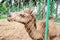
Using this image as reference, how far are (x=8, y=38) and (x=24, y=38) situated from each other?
26 cm

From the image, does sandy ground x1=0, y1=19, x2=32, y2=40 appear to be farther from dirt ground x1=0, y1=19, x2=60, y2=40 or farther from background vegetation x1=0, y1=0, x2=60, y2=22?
background vegetation x1=0, y1=0, x2=60, y2=22

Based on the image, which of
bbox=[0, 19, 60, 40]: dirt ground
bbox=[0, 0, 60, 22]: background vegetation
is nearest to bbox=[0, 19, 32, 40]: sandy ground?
bbox=[0, 19, 60, 40]: dirt ground

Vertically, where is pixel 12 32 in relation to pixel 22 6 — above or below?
above

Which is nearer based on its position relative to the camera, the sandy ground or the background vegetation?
the sandy ground

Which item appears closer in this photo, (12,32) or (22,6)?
(12,32)

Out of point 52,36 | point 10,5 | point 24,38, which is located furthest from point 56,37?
point 24,38

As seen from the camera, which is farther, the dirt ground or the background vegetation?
the background vegetation

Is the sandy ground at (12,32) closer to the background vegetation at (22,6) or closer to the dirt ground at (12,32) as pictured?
the dirt ground at (12,32)

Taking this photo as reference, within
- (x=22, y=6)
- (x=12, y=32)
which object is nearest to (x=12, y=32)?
(x=12, y=32)

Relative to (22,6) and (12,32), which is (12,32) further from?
(22,6)

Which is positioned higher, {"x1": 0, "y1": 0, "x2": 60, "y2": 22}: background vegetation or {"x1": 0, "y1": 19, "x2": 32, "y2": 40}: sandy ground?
{"x1": 0, "y1": 19, "x2": 32, "y2": 40}: sandy ground

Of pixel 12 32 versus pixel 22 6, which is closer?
pixel 12 32

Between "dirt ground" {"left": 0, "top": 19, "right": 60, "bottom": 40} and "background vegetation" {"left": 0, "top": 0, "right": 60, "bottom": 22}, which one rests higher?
"dirt ground" {"left": 0, "top": 19, "right": 60, "bottom": 40}

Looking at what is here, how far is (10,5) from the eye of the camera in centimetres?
532
